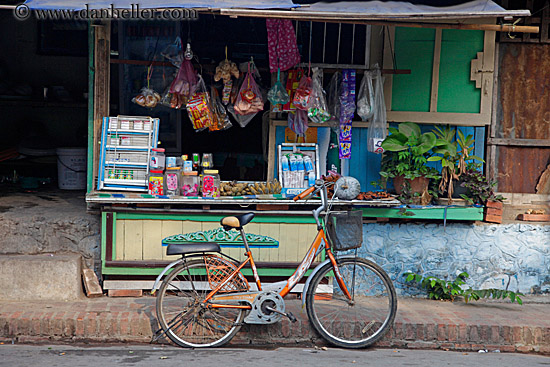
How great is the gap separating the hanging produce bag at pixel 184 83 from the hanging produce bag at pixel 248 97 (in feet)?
1.71

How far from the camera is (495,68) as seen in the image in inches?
272

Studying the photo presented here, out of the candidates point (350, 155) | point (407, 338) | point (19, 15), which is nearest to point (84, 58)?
point (19, 15)

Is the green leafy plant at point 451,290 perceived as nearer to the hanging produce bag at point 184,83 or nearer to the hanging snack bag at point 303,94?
the hanging snack bag at point 303,94

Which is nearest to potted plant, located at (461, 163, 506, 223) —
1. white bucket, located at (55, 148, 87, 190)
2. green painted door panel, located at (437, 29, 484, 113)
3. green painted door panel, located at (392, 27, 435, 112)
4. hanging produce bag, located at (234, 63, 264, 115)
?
green painted door panel, located at (437, 29, 484, 113)

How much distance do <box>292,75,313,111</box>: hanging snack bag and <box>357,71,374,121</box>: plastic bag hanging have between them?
58cm

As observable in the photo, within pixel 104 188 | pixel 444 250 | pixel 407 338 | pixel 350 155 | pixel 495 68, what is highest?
pixel 495 68

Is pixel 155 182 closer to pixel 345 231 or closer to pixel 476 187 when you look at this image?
pixel 345 231

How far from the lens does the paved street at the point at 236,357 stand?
478 centimetres

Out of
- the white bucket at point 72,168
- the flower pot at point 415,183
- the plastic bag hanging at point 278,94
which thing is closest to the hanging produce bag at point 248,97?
the plastic bag hanging at point 278,94

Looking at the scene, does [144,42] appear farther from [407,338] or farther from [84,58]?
[407,338]

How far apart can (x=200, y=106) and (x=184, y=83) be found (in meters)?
0.30

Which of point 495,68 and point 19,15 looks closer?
point 19,15

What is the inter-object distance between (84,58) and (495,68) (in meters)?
6.73

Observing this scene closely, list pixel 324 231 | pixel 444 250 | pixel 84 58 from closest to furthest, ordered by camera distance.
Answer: pixel 324 231 → pixel 444 250 → pixel 84 58
